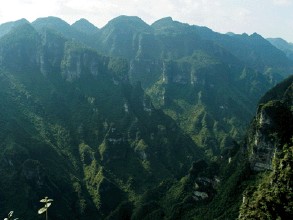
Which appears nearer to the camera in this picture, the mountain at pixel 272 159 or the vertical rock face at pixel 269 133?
the mountain at pixel 272 159

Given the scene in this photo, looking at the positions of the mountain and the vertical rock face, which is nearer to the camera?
the mountain

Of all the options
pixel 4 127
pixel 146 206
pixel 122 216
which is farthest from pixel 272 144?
pixel 4 127

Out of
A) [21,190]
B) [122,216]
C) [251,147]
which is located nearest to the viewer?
[251,147]

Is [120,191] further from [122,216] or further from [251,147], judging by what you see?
[251,147]

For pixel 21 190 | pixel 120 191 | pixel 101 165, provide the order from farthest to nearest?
pixel 101 165 → pixel 120 191 → pixel 21 190

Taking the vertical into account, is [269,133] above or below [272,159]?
above

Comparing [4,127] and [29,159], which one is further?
[4,127]

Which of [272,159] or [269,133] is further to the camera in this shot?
[269,133]

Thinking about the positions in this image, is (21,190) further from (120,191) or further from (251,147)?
(251,147)

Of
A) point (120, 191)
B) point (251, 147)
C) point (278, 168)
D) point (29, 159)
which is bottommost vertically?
point (120, 191)

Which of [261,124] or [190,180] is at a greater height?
[261,124]
